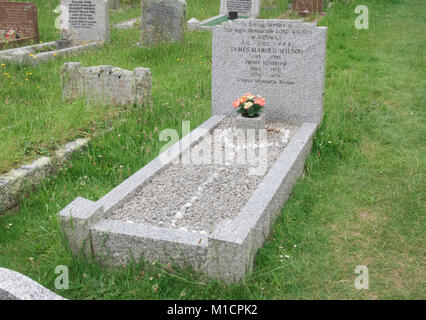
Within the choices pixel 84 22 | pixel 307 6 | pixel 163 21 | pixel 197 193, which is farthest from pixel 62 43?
pixel 307 6

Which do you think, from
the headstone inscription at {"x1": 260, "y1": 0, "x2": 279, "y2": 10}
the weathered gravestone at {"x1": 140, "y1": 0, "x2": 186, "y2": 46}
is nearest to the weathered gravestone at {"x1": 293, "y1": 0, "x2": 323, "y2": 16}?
the headstone inscription at {"x1": 260, "y1": 0, "x2": 279, "y2": 10}

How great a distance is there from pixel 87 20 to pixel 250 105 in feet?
19.0

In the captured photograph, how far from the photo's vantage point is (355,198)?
4.08 meters

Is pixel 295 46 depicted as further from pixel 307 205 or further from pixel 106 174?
pixel 106 174

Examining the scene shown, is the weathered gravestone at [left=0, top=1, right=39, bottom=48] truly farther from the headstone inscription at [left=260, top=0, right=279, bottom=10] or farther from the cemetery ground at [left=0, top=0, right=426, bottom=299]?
the headstone inscription at [left=260, top=0, right=279, bottom=10]

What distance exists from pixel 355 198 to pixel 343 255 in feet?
2.94

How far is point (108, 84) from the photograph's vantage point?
573 cm

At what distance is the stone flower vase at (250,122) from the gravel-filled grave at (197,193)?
0.88 ft

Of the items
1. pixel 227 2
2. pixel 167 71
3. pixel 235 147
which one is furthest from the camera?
pixel 227 2

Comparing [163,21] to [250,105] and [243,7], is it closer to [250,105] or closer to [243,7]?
[243,7]

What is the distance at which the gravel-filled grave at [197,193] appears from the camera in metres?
3.45

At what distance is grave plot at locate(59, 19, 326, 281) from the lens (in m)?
2.96

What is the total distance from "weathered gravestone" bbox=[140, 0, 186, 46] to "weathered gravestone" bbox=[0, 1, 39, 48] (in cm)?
223

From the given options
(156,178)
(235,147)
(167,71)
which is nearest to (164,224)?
(156,178)
